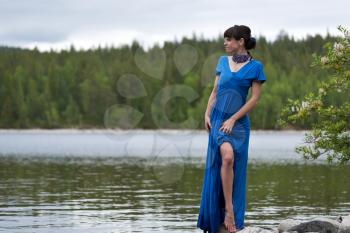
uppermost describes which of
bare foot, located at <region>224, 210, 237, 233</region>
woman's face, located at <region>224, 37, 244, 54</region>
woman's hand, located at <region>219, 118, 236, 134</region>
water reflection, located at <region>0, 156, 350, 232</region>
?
woman's face, located at <region>224, 37, 244, 54</region>

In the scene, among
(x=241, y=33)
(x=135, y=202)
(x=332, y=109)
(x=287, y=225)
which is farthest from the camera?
(x=135, y=202)

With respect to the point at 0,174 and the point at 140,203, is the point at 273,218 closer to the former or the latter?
the point at 140,203

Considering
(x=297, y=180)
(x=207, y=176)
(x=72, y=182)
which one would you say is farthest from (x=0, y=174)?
(x=207, y=176)

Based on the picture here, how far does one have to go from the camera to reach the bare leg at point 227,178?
10.4 meters

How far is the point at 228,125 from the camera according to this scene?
10469 millimetres

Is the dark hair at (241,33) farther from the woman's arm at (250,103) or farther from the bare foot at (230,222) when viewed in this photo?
the bare foot at (230,222)

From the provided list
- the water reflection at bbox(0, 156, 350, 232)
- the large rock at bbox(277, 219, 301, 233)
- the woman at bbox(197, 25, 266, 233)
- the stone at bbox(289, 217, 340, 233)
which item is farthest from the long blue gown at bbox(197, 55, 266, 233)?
the water reflection at bbox(0, 156, 350, 232)

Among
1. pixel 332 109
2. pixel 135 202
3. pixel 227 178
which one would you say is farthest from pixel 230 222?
pixel 135 202

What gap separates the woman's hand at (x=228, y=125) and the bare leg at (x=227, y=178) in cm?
17

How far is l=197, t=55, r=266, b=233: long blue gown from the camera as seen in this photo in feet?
34.7

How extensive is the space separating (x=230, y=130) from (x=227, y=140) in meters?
0.14

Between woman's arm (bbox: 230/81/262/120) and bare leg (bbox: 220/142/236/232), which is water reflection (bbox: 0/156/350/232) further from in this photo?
woman's arm (bbox: 230/81/262/120)

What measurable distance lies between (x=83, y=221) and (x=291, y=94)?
153m

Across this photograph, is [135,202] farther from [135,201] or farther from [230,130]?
[230,130]
